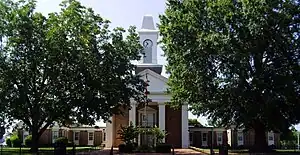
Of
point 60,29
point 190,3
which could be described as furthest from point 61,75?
point 190,3

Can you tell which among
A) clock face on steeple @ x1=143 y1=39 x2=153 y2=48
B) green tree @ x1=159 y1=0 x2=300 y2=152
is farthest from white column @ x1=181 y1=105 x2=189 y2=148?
green tree @ x1=159 y1=0 x2=300 y2=152

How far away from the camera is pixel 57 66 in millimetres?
37781

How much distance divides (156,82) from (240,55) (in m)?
25.6

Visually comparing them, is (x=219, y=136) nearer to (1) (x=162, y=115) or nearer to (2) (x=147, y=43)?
(1) (x=162, y=115)

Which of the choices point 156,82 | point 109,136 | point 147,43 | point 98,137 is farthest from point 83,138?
point 156,82

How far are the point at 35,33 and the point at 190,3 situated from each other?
13.0 m

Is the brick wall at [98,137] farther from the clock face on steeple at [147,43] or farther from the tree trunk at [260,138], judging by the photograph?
the tree trunk at [260,138]

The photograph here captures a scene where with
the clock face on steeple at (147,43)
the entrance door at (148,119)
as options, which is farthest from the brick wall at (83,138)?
the clock face on steeple at (147,43)

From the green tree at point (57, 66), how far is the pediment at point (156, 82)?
16554 millimetres

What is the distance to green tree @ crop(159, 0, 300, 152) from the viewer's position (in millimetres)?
32938

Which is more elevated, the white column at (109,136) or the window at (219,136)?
the white column at (109,136)

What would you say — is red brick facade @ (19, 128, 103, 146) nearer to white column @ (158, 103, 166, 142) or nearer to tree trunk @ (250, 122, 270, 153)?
white column @ (158, 103, 166, 142)

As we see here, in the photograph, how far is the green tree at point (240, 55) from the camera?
32.9m

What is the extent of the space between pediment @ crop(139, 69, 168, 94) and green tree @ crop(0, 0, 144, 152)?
16.6 meters
